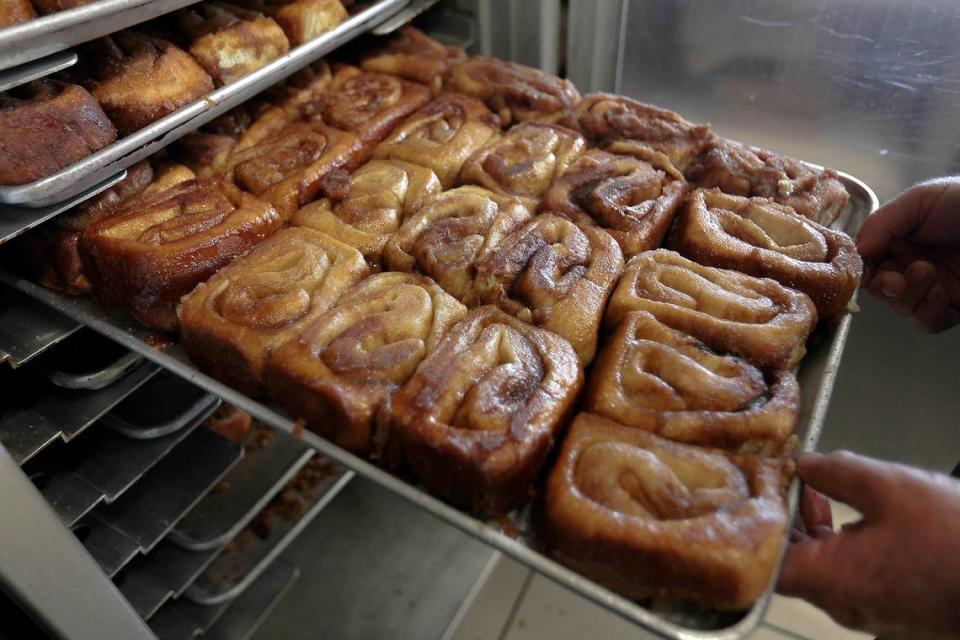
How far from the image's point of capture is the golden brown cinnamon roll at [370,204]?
2.29 metres

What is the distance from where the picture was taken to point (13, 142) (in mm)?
1847

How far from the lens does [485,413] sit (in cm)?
169

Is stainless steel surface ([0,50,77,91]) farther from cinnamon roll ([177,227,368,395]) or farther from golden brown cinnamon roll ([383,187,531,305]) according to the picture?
golden brown cinnamon roll ([383,187,531,305])

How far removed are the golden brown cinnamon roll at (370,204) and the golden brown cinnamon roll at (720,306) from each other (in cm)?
81

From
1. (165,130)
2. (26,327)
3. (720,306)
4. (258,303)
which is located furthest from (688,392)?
(26,327)

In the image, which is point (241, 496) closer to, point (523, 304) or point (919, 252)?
point (523, 304)

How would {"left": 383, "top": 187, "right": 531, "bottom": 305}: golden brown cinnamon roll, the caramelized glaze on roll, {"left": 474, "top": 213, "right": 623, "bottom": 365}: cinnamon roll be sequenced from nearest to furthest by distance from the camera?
the caramelized glaze on roll, {"left": 474, "top": 213, "right": 623, "bottom": 365}: cinnamon roll, {"left": 383, "top": 187, "right": 531, "bottom": 305}: golden brown cinnamon roll

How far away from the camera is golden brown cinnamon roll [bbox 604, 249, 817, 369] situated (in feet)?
6.18

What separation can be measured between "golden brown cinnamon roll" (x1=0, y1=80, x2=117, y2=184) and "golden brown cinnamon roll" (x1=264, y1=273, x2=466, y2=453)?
Answer: 843mm

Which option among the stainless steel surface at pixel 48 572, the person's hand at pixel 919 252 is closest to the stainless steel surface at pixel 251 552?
the stainless steel surface at pixel 48 572

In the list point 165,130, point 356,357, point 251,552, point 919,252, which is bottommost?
point 251,552

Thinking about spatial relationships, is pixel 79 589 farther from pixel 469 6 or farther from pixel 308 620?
pixel 469 6

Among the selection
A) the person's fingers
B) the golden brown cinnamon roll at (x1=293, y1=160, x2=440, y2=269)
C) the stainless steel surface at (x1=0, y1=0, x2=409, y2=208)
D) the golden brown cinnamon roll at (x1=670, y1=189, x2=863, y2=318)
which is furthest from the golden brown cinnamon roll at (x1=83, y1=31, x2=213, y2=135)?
the person's fingers

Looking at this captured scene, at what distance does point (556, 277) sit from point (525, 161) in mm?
679
